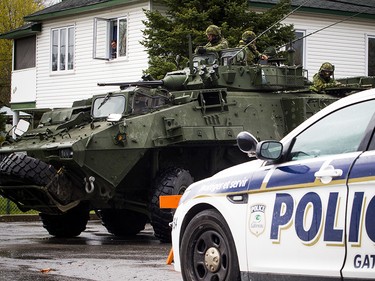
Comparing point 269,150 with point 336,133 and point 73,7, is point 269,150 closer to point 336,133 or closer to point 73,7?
point 336,133

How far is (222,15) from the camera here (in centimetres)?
2462

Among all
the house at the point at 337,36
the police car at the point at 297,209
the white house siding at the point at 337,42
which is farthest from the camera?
the white house siding at the point at 337,42

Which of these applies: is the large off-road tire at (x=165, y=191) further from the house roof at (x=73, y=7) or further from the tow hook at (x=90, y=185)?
the house roof at (x=73, y=7)

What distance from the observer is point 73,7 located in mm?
33375

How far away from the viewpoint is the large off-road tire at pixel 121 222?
17000 millimetres

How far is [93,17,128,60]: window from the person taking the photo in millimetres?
31609

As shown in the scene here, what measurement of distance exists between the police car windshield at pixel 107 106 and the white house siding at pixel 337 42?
16.7 m

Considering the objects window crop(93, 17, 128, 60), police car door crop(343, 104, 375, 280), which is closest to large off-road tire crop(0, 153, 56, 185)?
police car door crop(343, 104, 375, 280)

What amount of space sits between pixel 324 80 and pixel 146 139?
459 centimetres

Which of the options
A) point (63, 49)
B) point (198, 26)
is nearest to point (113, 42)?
point (63, 49)

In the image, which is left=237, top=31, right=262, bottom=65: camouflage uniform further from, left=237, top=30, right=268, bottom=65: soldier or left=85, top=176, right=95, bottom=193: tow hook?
left=85, top=176, right=95, bottom=193: tow hook

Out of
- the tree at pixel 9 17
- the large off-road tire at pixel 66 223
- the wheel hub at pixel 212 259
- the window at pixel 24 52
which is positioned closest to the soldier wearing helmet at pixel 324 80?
the large off-road tire at pixel 66 223

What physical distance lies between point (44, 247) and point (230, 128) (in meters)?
3.88

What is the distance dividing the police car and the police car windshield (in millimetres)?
7479
